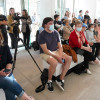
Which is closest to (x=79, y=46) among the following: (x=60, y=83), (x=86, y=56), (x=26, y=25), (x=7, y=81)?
(x=86, y=56)

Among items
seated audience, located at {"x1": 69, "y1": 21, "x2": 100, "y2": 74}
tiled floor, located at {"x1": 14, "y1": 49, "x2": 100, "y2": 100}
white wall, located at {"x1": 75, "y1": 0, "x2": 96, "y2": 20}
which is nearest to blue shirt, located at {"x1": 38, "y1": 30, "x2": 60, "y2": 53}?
seated audience, located at {"x1": 69, "y1": 21, "x2": 100, "y2": 74}

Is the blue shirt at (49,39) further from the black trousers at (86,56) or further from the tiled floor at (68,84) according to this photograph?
the tiled floor at (68,84)

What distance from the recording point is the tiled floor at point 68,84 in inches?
72.2

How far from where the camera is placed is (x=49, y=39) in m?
2.06

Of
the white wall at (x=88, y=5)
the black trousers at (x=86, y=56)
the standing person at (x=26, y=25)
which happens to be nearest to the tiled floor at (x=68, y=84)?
the black trousers at (x=86, y=56)

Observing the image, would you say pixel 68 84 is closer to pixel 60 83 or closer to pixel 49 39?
pixel 60 83

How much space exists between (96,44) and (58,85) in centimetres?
179

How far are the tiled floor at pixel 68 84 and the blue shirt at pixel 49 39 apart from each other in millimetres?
722

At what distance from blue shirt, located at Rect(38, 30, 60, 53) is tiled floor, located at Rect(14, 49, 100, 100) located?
0.72 m

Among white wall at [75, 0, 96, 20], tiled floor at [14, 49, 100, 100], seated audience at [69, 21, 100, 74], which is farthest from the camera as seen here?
white wall at [75, 0, 96, 20]

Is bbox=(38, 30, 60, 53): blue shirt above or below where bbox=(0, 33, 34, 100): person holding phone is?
above

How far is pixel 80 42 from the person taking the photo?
2.54m

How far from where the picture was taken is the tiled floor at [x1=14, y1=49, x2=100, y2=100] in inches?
72.2

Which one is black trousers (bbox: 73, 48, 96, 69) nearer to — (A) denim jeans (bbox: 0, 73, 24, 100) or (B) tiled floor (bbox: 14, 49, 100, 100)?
(B) tiled floor (bbox: 14, 49, 100, 100)
